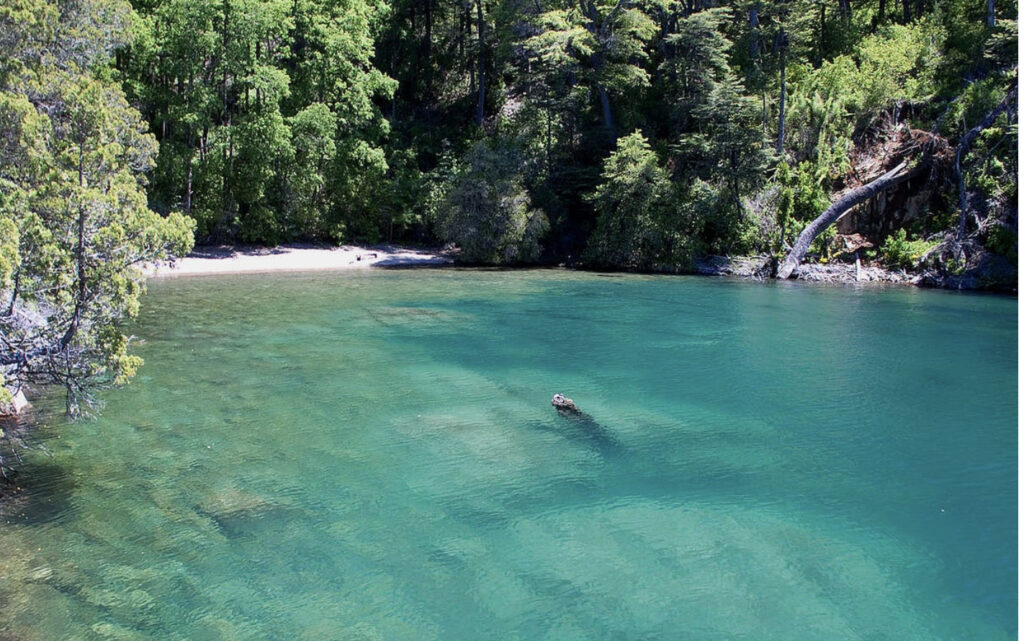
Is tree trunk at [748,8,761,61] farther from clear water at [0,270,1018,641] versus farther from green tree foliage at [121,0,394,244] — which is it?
clear water at [0,270,1018,641]

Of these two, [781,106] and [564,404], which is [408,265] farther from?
[564,404]

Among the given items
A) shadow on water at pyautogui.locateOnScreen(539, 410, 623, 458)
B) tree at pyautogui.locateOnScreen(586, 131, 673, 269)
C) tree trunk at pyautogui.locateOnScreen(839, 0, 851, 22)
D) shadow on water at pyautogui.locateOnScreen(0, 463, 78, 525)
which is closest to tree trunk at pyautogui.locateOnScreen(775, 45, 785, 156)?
tree at pyautogui.locateOnScreen(586, 131, 673, 269)

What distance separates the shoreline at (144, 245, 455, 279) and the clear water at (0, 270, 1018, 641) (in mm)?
17852

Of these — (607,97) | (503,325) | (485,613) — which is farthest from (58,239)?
(607,97)

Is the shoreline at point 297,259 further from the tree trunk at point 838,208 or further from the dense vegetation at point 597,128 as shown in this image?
the tree trunk at point 838,208

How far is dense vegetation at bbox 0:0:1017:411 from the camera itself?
33.8m

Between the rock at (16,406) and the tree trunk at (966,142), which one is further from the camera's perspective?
the tree trunk at (966,142)

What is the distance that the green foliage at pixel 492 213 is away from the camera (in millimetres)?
37719

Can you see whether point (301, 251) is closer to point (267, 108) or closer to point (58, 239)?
point (267, 108)

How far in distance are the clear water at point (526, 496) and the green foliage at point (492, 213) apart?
758 inches

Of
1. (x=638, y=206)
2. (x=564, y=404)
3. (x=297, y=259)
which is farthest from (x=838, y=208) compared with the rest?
(x=297, y=259)

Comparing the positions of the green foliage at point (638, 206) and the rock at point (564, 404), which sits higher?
the green foliage at point (638, 206)

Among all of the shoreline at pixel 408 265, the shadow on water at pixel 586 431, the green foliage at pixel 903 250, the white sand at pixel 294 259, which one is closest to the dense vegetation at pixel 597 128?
the green foliage at pixel 903 250

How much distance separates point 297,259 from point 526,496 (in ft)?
104
